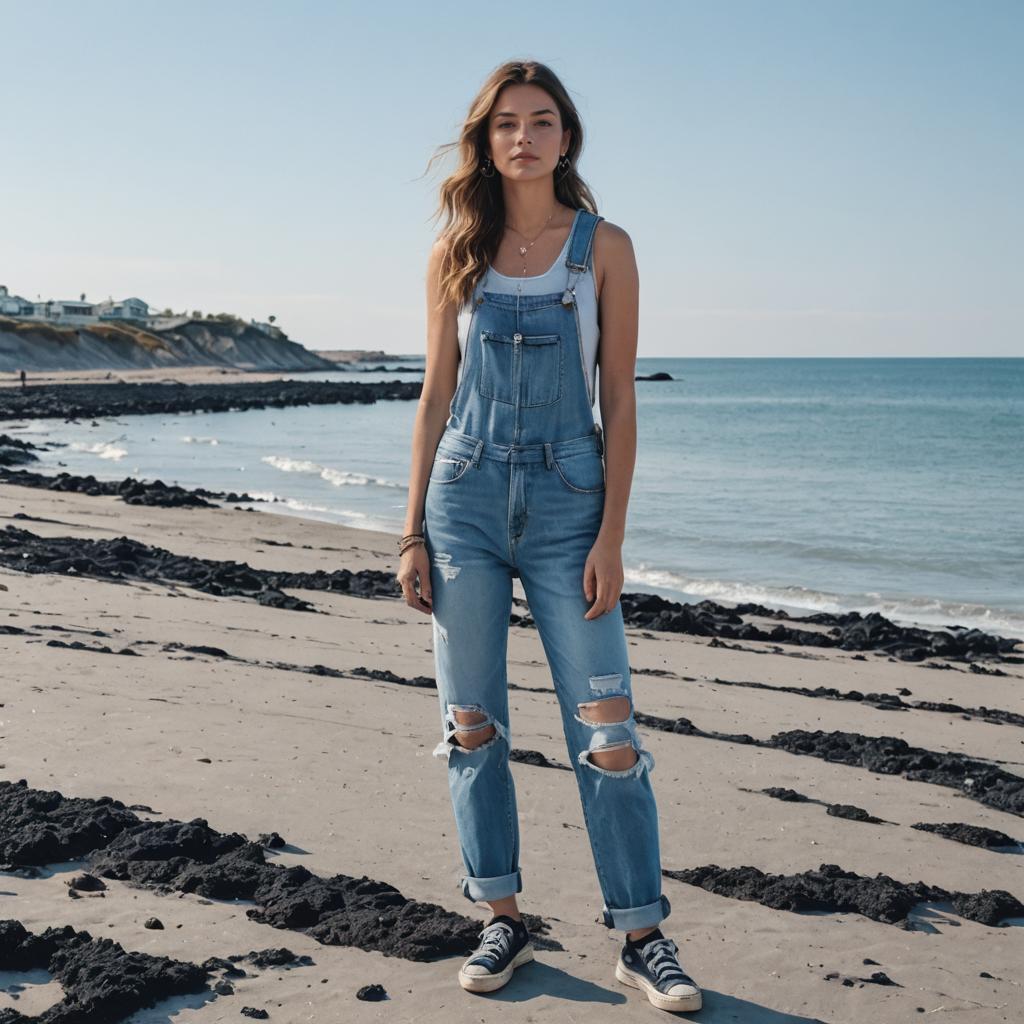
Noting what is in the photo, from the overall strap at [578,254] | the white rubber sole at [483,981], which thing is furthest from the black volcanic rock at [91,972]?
the overall strap at [578,254]

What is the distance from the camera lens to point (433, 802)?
15.1 feet

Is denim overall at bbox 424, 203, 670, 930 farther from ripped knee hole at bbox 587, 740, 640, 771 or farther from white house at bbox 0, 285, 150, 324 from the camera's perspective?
white house at bbox 0, 285, 150, 324

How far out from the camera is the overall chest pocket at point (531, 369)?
3.06 meters

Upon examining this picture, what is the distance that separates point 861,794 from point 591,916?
6.69ft

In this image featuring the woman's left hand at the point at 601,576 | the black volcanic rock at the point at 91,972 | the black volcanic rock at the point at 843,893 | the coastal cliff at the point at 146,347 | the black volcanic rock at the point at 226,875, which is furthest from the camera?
the coastal cliff at the point at 146,347

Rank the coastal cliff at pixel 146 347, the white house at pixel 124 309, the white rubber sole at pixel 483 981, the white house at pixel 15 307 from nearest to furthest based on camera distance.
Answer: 1. the white rubber sole at pixel 483 981
2. the coastal cliff at pixel 146 347
3. the white house at pixel 15 307
4. the white house at pixel 124 309

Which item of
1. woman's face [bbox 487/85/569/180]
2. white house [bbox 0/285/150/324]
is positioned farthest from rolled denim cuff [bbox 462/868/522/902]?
white house [bbox 0/285/150/324]

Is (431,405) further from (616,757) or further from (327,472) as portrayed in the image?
(327,472)

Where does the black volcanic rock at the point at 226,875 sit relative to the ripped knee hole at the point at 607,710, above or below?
below

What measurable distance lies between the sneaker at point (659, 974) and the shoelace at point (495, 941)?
11.6 inches

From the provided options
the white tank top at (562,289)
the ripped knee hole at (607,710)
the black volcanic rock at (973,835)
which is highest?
the white tank top at (562,289)

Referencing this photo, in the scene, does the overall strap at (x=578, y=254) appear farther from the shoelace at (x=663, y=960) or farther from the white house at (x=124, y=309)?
the white house at (x=124, y=309)

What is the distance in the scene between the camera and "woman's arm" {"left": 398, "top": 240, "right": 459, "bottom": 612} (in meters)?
3.18

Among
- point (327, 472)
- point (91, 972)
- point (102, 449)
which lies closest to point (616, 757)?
point (91, 972)
